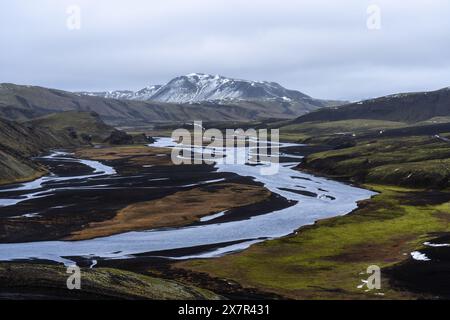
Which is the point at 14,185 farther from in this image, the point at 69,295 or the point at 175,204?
the point at 69,295

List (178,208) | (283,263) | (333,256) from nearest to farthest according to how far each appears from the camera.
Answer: (283,263) → (333,256) → (178,208)

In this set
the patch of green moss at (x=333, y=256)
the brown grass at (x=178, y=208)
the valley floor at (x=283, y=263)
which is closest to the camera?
the valley floor at (x=283, y=263)

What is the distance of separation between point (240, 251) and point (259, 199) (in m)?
43.2

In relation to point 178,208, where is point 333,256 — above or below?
below

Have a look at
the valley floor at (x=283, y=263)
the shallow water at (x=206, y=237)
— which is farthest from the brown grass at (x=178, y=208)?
the shallow water at (x=206, y=237)

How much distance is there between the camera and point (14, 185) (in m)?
138

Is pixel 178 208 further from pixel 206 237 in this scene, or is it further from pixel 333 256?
pixel 333 256

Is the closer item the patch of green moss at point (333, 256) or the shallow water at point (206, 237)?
the patch of green moss at point (333, 256)

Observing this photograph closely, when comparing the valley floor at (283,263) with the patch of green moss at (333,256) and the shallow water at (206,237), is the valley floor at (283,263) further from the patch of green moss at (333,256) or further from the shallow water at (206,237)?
the shallow water at (206,237)

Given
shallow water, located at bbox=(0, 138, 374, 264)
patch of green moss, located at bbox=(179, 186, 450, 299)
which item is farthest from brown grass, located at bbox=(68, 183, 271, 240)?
patch of green moss, located at bbox=(179, 186, 450, 299)

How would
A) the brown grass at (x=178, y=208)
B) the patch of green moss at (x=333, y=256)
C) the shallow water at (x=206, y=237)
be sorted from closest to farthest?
the patch of green moss at (x=333, y=256)
the shallow water at (x=206, y=237)
the brown grass at (x=178, y=208)

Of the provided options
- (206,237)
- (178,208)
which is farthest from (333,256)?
(178,208)

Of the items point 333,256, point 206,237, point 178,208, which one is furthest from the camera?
point 178,208

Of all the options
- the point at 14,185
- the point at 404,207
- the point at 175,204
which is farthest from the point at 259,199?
the point at 14,185
